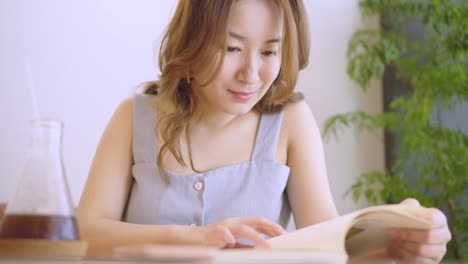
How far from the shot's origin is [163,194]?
158 cm

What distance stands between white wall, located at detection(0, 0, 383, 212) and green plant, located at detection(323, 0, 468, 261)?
0.25 meters

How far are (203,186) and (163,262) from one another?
1.01 meters

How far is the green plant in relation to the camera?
3.40 meters

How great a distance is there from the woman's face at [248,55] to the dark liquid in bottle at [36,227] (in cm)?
80

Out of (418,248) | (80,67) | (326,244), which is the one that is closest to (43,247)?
(326,244)

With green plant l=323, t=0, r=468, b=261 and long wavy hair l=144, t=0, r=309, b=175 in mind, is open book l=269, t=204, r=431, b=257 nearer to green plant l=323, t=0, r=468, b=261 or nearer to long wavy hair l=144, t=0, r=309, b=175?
long wavy hair l=144, t=0, r=309, b=175

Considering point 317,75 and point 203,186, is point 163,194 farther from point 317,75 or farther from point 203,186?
point 317,75

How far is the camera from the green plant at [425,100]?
340 centimetres

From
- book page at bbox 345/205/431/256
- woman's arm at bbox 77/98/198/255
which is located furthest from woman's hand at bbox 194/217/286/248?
woman's arm at bbox 77/98/198/255

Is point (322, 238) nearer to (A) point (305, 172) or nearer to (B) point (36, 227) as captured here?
(B) point (36, 227)

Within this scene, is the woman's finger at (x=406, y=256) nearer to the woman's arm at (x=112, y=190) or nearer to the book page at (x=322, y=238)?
the book page at (x=322, y=238)

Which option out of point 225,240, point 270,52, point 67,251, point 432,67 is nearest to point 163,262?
point 67,251

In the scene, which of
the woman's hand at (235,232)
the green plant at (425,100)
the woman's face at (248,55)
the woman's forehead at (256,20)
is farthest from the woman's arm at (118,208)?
the green plant at (425,100)

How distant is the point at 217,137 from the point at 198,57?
0.22m
